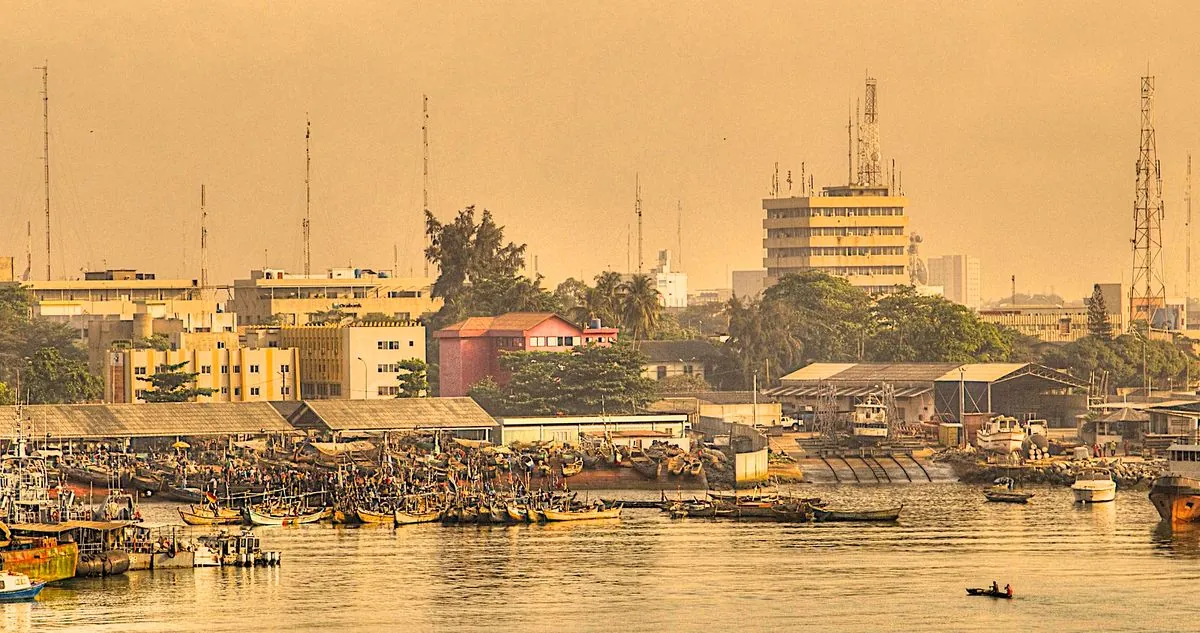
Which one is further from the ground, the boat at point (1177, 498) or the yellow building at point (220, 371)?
the yellow building at point (220, 371)

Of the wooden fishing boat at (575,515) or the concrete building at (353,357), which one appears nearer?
the wooden fishing boat at (575,515)

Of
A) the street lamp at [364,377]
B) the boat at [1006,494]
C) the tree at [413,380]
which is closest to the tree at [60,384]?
the street lamp at [364,377]

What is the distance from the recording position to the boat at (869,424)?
15655 centimetres

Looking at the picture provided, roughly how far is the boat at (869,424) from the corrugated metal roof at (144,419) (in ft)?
109

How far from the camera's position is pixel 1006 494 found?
5162 inches

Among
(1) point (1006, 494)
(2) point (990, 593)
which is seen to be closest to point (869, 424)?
(1) point (1006, 494)

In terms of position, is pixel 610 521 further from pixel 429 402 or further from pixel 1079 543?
pixel 429 402

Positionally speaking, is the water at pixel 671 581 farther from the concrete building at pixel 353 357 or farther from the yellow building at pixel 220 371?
the concrete building at pixel 353 357

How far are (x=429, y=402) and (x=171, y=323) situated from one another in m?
24.1

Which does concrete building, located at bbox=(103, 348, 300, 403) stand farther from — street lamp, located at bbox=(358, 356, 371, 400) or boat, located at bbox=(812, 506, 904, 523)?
boat, located at bbox=(812, 506, 904, 523)

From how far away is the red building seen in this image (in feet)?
581

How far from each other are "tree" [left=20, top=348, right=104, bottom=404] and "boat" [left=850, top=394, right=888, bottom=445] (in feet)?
152

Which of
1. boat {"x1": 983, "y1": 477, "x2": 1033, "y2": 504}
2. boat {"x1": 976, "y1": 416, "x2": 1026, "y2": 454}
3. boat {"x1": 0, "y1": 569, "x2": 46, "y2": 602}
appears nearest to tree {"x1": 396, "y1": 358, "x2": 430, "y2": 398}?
boat {"x1": 976, "y1": 416, "x2": 1026, "y2": 454}

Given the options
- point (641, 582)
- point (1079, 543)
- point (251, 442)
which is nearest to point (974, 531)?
point (1079, 543)
